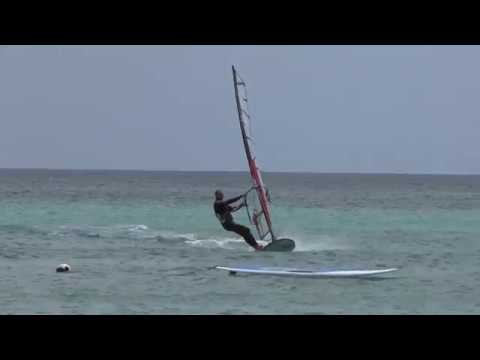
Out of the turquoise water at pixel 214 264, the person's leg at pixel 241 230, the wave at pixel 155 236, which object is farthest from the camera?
the wave at pixel 155 236

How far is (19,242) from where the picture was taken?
26.4 metres

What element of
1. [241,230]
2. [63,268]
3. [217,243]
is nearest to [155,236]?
[217,243]

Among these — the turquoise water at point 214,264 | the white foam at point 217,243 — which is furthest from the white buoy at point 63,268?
the white foam at point 217,243

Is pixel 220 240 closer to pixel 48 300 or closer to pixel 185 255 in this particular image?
A: pixel 185 255

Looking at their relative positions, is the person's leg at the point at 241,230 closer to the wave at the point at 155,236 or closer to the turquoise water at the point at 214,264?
the turquoise water at the point at 214,264

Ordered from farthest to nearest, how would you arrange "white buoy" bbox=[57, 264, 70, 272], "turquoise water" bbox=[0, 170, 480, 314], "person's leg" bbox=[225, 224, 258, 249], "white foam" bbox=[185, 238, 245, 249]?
"white foam" bbox=[185, 238, 245, 249] → "white buoy" bbox=[57, 264, 70, 272] → "person's leg" bbox=[225, 224, 258, 249] → "turquoise water" bbox=[0, 170, 480, 314]

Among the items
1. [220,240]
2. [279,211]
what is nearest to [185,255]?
[220,240]

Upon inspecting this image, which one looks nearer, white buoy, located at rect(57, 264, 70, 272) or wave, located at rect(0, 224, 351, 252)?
white buoy, located at rect(57, 264, 70, 272)

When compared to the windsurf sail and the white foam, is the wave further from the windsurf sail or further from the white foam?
the windsurf sail

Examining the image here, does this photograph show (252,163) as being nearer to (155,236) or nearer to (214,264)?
(214,264)

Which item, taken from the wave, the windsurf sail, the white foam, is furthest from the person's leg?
the white foam

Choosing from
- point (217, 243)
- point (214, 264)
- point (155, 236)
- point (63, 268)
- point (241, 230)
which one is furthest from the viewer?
point (155, 236)
